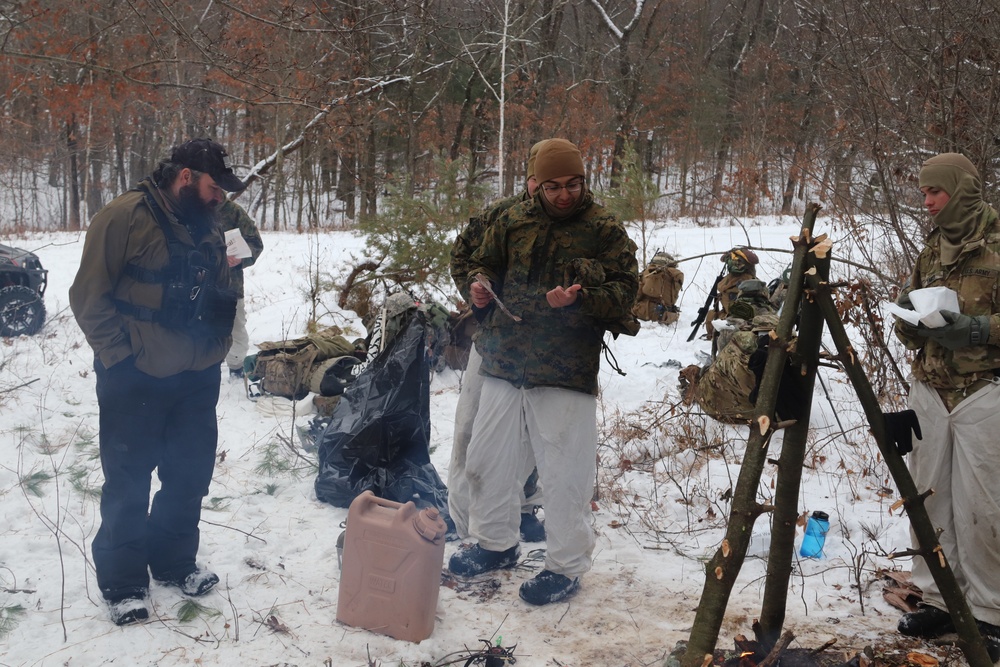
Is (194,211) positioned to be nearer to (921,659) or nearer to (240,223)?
(240,223)

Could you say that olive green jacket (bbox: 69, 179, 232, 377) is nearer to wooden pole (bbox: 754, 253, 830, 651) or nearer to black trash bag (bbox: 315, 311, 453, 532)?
black trash bag (bbox: 315, 311, 453, 532)

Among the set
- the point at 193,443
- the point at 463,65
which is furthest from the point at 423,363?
the point at 463,65

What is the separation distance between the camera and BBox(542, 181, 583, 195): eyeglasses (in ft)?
10.9

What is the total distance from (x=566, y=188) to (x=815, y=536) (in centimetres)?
220

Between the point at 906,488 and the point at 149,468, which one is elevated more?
the point at 906,488

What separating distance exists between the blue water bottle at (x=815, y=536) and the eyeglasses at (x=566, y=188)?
2140mm

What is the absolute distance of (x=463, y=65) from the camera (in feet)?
71.4

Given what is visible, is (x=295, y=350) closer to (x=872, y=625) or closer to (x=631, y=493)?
(x=631, y=493)

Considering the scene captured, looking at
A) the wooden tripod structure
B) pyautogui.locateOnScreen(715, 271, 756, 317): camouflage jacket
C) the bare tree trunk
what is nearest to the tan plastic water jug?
the wooden tripod structure

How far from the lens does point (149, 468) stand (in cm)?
325

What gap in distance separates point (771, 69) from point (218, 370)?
69.9ft

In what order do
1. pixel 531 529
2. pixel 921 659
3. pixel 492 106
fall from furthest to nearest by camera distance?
pixel 492 106, pixel 531 529, pixel 921 659

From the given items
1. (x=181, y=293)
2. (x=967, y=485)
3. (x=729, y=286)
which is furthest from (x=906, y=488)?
(x=729, y=286)

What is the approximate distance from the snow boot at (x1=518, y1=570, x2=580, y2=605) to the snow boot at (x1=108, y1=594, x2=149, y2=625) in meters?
1.56
